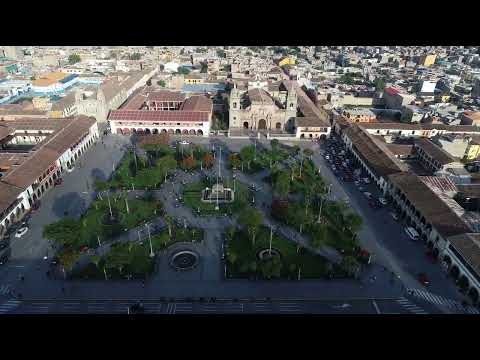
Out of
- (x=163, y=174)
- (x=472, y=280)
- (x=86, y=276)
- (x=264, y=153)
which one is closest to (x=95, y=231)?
(x=86, y=276)

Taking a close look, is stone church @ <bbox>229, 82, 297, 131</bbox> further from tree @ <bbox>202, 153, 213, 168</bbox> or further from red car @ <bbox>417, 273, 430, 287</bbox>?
red car @ <bbox>417, 273, 430, 287</bbox>

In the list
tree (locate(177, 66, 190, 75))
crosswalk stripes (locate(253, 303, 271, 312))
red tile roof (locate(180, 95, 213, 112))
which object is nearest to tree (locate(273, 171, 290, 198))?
crosswalk stripes (locate(253, 303, 271, 312))

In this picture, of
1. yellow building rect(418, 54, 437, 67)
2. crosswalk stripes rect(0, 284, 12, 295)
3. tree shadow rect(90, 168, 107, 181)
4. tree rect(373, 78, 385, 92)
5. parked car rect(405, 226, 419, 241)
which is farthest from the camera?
yellow building rect(418, 54, 437, 67)

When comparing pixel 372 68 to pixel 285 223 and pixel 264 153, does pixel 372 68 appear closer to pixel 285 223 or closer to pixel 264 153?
pixel 264 153

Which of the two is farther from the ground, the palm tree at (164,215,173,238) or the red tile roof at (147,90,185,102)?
the red tile roof at (147,90,185,102)

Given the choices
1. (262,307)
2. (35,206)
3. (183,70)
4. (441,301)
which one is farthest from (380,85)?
(35,206)
